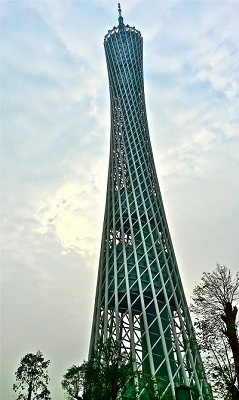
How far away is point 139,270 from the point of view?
3120cm

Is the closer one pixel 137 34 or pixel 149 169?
pixel 149 169

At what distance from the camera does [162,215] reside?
35406 millimetres

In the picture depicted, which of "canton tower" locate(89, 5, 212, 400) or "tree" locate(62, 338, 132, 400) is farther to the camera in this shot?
"canton tower" locate(89, 5, 212, 400)

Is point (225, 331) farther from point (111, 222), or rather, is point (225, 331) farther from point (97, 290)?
point (111, 222)

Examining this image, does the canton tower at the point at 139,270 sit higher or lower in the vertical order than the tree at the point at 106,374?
higher

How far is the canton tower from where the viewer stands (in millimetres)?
27016

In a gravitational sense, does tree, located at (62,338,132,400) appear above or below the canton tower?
below

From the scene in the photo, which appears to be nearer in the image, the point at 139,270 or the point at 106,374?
the point at 106,374

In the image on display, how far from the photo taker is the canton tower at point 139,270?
88.6 feet

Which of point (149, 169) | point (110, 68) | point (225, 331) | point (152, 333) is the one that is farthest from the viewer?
point (110, 68)

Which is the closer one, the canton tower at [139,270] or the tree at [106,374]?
the tree at [106,374]

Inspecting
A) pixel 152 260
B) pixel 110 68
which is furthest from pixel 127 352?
→ pixel 110 68

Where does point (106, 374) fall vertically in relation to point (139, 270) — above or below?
below

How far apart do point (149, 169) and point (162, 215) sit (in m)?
5.30
